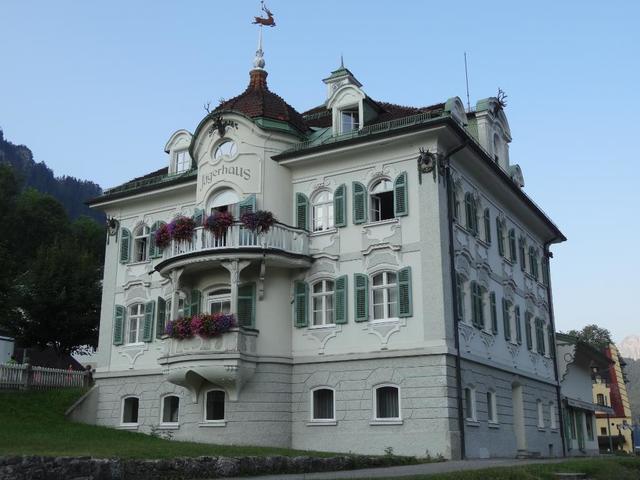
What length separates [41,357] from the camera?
156 ft

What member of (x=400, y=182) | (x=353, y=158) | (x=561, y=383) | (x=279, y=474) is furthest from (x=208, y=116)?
(x=561, y=383)

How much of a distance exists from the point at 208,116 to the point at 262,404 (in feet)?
37.9

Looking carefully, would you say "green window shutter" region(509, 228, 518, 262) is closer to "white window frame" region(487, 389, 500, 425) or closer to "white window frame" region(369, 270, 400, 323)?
"white window frame" region(487, 389, 500, 425)

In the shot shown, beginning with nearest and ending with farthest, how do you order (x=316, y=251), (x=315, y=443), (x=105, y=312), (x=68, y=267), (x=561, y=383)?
(x=315, y=443), (x=316, y=251), (x=105, y=312), (x=561, y=383), (x=68, y=267)

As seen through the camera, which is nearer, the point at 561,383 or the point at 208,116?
the point at 208,116

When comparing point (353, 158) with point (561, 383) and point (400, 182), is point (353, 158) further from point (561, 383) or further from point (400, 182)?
point (561, 383)

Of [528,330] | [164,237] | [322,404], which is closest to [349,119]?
[164,237]

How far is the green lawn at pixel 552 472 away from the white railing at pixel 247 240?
37.6ft

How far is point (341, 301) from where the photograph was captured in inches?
1064

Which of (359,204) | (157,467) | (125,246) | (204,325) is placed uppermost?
(125,246)

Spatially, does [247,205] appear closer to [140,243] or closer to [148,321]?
[148,321]

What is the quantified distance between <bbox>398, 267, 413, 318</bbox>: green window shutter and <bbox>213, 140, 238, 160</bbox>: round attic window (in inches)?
331

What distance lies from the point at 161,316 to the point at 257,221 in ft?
24.4

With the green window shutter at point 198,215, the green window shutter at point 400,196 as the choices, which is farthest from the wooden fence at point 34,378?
the green window shutter at point 400,196
